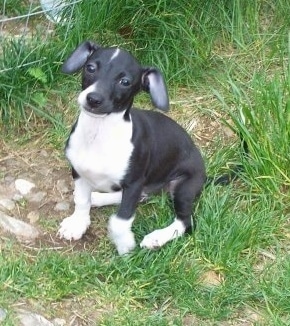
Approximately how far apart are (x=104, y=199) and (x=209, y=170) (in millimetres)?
547

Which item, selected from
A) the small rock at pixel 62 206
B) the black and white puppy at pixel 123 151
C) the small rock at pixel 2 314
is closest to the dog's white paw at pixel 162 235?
the black and white puppy at pixel 123 151

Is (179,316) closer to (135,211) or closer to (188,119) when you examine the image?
(135,211)

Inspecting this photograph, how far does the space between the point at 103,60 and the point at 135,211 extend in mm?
754

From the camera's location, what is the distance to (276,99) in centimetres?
433

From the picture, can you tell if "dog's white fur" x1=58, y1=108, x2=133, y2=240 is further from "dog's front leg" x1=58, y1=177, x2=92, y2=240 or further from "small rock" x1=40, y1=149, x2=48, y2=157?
"small rock" x1=40, y1=149, x2=48, y2=157

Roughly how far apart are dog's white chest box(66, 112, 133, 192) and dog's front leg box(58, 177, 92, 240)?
0.25 m

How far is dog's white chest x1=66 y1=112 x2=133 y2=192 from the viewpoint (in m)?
3.60

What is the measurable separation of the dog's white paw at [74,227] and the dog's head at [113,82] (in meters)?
0.65

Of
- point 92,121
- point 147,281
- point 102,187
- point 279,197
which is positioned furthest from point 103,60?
point 279,197

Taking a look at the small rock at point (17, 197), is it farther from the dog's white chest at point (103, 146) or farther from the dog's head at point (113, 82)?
the dog's head at point (113, 82)

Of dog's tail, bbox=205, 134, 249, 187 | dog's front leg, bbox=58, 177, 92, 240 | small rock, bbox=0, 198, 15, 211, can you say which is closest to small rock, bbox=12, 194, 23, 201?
small rock, bbox=0, 198, 15, 211

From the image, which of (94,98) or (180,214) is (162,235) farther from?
(94,98)

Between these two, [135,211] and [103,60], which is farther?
[135,211]

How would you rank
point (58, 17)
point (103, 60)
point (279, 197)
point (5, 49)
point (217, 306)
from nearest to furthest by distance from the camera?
point (103, 60) → point (217, 306) → point (279, 197) → point (5, 49) → point (58, 17)
